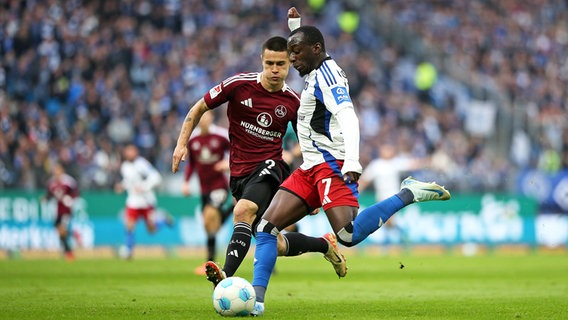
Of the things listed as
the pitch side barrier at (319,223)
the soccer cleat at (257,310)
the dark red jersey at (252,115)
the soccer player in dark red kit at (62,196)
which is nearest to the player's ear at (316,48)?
the dark red jersey at (252,115)

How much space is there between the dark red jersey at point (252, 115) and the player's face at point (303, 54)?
1.06 m

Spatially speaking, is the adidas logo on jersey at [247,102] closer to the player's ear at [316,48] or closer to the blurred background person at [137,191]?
the player's ear at [316,48]

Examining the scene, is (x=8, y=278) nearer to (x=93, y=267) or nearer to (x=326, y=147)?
(x=93, y=267)

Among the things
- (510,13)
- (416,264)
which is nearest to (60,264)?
(416,264)

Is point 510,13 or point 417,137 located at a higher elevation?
point 510,13

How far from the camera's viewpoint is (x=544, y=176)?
27.5 metres

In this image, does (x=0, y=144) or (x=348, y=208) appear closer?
(x=348, y=208)

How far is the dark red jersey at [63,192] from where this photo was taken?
890 inches

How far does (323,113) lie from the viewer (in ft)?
30.8

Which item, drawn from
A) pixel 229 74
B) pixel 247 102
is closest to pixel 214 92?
pixel 247 102

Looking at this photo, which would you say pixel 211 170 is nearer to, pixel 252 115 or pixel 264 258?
pixel 252 115

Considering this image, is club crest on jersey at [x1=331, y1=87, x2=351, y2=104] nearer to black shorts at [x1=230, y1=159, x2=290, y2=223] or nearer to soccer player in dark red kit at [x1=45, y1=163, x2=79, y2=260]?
black shorts at [x1=230, y1=159, x2=290, y2=223]

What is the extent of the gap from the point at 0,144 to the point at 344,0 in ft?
49.2

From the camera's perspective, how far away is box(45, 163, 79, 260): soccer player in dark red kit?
888 inches
